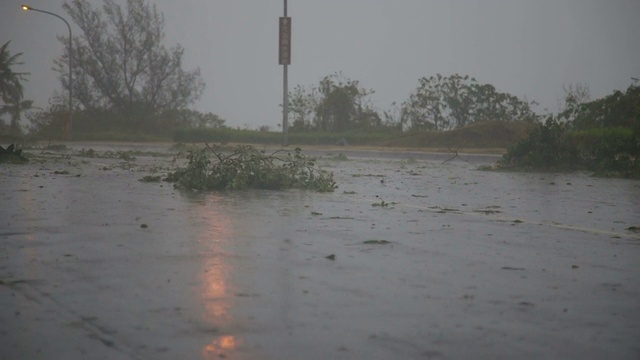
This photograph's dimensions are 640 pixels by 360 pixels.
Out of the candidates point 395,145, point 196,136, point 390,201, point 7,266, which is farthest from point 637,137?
point 196,136

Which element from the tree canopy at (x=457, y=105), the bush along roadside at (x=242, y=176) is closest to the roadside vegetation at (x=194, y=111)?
the tree canopy at (x=457, y=105)

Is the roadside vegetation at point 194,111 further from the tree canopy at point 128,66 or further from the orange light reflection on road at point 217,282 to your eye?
the orange light reflection on road at point 217,282

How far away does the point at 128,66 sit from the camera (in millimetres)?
63406

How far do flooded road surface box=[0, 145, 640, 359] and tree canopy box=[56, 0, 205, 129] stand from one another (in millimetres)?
52546

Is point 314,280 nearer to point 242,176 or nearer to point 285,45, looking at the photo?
Result: point 242,176

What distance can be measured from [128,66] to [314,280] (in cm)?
6014

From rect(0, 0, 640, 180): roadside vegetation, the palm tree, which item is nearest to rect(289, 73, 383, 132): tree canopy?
rect(0, 0, 640, 180): roadside vegetation

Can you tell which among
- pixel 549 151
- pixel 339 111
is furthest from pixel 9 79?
pixel 549 151

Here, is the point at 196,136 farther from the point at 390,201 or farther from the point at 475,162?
the point at 390,201

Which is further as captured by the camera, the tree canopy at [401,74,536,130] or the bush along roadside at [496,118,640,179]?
the tree canopy at [401,74,536,130]

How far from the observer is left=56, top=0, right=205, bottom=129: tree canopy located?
6222 centimetres

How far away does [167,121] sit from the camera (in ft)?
208

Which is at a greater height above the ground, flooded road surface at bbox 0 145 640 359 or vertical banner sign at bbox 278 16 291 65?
vertical banner sign at bbox 278 16 291 65

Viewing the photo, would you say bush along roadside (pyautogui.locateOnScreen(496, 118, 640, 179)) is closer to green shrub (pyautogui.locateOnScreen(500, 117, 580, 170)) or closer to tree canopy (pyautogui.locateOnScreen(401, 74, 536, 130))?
green shrub (pyautogui.locateOnScreen(500, 117, 580, 170))
